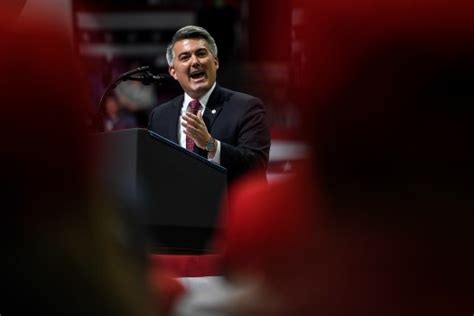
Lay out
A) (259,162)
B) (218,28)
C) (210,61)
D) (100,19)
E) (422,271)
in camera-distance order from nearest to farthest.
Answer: (422,271) → (259,162) → (210,61) → (218,28) → (100,19)

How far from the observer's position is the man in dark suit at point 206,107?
281 cm

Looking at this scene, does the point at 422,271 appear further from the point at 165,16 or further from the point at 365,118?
the point at 165,16

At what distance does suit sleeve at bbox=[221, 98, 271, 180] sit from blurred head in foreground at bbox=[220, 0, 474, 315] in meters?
1.70

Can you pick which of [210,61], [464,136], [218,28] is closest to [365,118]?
[464,136]

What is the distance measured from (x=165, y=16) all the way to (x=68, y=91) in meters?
6.83

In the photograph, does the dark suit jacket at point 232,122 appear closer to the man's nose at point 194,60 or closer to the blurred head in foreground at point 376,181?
the man's nose at point 194,60

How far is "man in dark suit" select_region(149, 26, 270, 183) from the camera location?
281 centimetres

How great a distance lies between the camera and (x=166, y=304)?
2.93ft

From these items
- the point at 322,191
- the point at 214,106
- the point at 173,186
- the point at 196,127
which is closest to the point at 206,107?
the point at 214,106

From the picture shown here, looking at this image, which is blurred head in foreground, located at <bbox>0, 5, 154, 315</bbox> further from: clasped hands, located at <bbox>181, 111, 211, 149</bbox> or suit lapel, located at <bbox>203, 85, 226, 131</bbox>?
suit lapel, located at <bbox>203, 85, 226, 131</bbox>

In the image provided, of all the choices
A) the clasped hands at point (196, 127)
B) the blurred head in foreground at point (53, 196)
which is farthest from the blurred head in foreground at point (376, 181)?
the clasped hands at point (196, 127)

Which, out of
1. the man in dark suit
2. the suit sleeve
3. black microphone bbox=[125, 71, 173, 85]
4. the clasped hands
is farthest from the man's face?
the clasped hands

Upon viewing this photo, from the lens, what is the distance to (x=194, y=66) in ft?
9.41

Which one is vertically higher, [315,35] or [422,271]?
[315,35]
